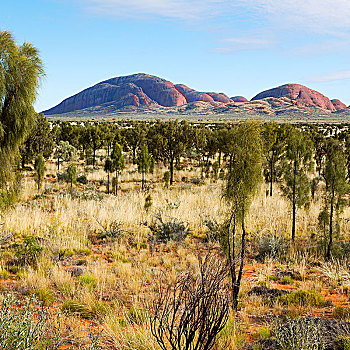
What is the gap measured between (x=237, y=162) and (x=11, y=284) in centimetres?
498

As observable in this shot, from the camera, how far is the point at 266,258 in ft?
28.7

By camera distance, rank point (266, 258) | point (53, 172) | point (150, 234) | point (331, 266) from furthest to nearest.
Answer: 1. point (53, 172)
2. point (150, 234)
3. point (266, 258)
4. point (331, 266)

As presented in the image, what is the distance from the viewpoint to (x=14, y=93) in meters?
5.30

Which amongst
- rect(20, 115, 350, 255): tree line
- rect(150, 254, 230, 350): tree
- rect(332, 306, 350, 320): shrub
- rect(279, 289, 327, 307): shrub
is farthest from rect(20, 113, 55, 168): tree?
rect(150, 254, 230, 350): tree

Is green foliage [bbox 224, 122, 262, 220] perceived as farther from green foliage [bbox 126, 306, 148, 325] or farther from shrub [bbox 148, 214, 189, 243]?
shrub [bbox 148, 214, 189, 243]

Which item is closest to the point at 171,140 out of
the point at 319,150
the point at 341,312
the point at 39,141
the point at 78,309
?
the point at 39,141

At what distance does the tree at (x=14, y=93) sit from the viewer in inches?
204

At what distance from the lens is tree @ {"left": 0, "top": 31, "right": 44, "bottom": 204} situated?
5.18 m

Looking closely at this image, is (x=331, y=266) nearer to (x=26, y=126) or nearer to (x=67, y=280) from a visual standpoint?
(x=67, y=280)

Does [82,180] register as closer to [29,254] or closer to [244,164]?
[29,254]

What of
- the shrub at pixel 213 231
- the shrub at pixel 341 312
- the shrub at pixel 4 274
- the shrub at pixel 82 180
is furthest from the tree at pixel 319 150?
the shrub at pixel 4 274

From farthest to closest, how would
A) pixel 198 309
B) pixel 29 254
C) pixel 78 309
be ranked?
pixel 29 254 < pixel 78 309 < pixel 198 309

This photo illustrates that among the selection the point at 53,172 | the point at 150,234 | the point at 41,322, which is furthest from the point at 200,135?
the point at 41,322

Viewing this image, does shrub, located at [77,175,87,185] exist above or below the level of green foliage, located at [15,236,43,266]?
above
